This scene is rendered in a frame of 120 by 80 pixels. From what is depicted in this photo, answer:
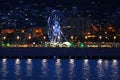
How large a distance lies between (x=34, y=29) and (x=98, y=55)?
2789 cm

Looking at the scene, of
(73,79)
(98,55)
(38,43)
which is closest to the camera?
(73,79)

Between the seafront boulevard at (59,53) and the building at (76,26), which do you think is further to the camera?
the building at (76,26)

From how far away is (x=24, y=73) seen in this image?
3287 inches

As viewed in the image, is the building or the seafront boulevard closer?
the seafront boulevard

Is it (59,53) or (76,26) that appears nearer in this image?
(59,53)

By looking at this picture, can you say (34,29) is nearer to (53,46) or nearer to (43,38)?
(43,38)

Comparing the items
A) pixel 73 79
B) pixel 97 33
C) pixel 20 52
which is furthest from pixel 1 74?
pixel 97 33

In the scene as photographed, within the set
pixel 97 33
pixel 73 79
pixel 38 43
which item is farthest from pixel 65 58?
pixel 73 79

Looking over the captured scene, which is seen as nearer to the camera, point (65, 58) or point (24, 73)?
point (24, 73)

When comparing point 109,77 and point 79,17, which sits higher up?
point 79,17

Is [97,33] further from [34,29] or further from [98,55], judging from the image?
[98,55]

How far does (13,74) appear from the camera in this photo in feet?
267

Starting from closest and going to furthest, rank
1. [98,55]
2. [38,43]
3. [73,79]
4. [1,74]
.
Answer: [73,79]
[1,74]
[98,55]
[38,43]

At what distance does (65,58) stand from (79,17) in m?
24.4
